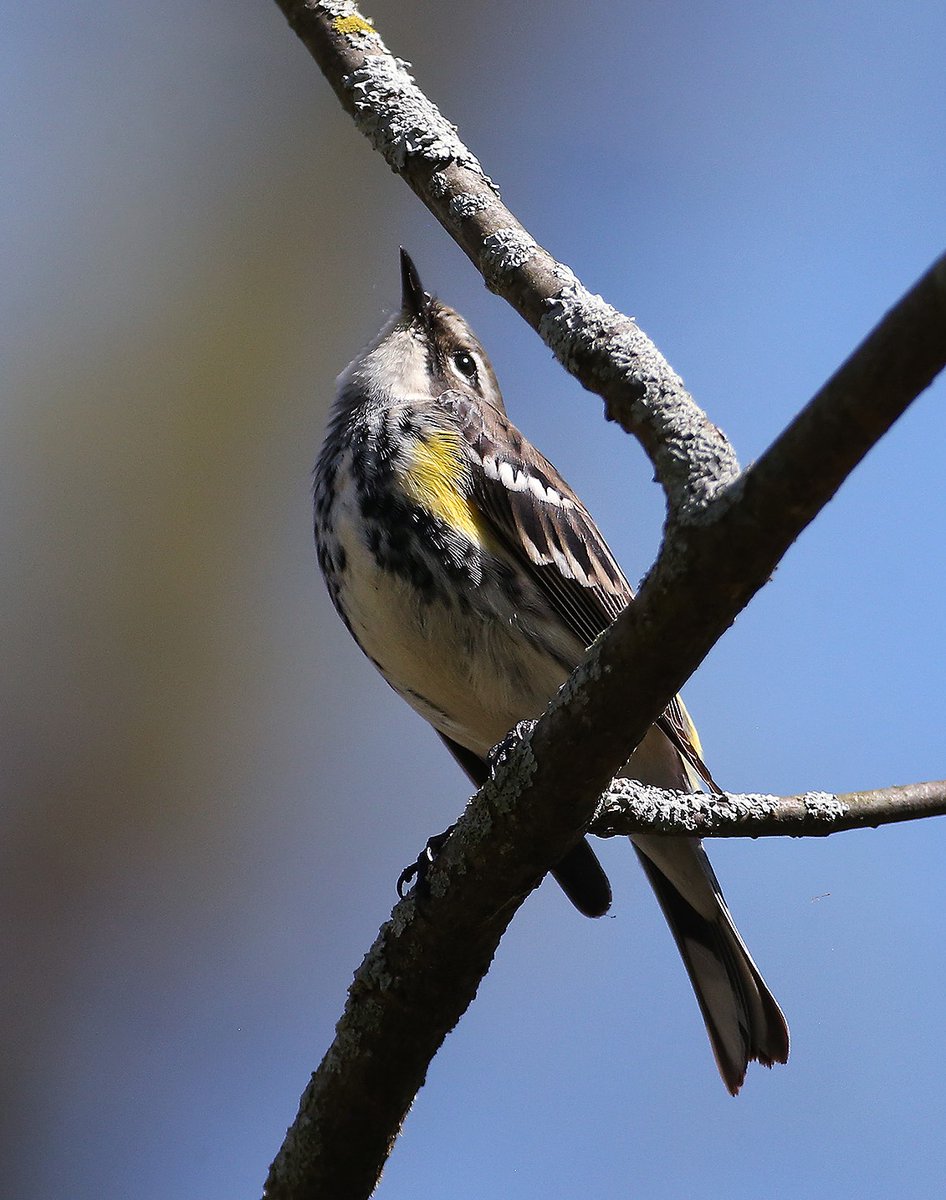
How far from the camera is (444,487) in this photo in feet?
12.1

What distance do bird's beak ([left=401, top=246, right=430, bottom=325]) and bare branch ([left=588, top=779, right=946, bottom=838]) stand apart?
2.95 meters

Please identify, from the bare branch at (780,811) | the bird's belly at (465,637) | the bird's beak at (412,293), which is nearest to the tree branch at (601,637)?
the bare branch at (780,811)

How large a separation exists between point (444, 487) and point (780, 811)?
5.13 ft

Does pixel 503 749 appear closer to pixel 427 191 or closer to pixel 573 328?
pixel 573 328

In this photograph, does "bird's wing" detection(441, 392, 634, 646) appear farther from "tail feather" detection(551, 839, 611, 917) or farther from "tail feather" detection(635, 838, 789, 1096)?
"tail feather" detection(635, 838, 789, 1096)

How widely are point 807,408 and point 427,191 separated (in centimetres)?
153

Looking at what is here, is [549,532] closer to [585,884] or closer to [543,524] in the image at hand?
[543,524]

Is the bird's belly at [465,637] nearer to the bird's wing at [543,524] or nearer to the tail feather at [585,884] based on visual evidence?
the bird's wing at [543,524]

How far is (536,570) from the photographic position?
368cm

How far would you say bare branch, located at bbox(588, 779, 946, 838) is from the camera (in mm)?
2557

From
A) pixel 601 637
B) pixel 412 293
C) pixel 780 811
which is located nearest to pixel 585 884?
pixel 780 811

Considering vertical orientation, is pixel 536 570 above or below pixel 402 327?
below

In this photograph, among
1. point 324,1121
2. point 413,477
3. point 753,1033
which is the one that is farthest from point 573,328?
point 753,1033

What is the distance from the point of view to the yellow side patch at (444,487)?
11.9 feet
